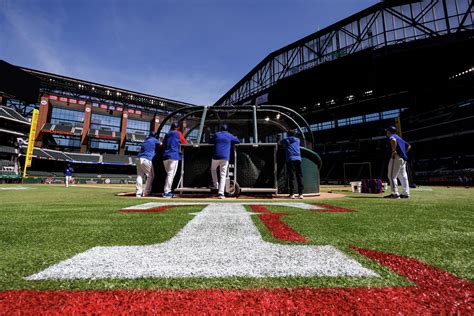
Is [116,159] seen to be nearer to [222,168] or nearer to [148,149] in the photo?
[148,149]

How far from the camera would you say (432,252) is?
1.33 m

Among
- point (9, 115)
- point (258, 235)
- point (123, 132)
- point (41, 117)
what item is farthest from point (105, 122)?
point (258, 235)

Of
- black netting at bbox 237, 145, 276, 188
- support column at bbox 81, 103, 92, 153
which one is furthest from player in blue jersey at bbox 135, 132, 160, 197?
support column at bbox 81, 103, 92, 153

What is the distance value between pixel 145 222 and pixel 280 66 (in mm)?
36846

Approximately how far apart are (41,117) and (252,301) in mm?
50556

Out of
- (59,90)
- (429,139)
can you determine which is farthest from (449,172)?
(59,90)

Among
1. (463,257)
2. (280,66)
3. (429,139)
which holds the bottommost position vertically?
(463,257)

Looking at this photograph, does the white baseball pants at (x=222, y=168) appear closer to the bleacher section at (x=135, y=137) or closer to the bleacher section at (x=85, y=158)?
the bleacher section at (x=85, y=158)

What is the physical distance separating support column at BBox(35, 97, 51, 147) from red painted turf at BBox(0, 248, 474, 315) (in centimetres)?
4795

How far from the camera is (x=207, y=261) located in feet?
3.84

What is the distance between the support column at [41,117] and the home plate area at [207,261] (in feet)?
156

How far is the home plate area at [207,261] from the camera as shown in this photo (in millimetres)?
993

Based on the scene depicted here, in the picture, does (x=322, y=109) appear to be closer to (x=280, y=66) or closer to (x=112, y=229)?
(x=280, y=66)

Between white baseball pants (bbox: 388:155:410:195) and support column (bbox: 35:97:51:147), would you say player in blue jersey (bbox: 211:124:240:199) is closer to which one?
white baseball pants (bbox: 388:155:410:195)
